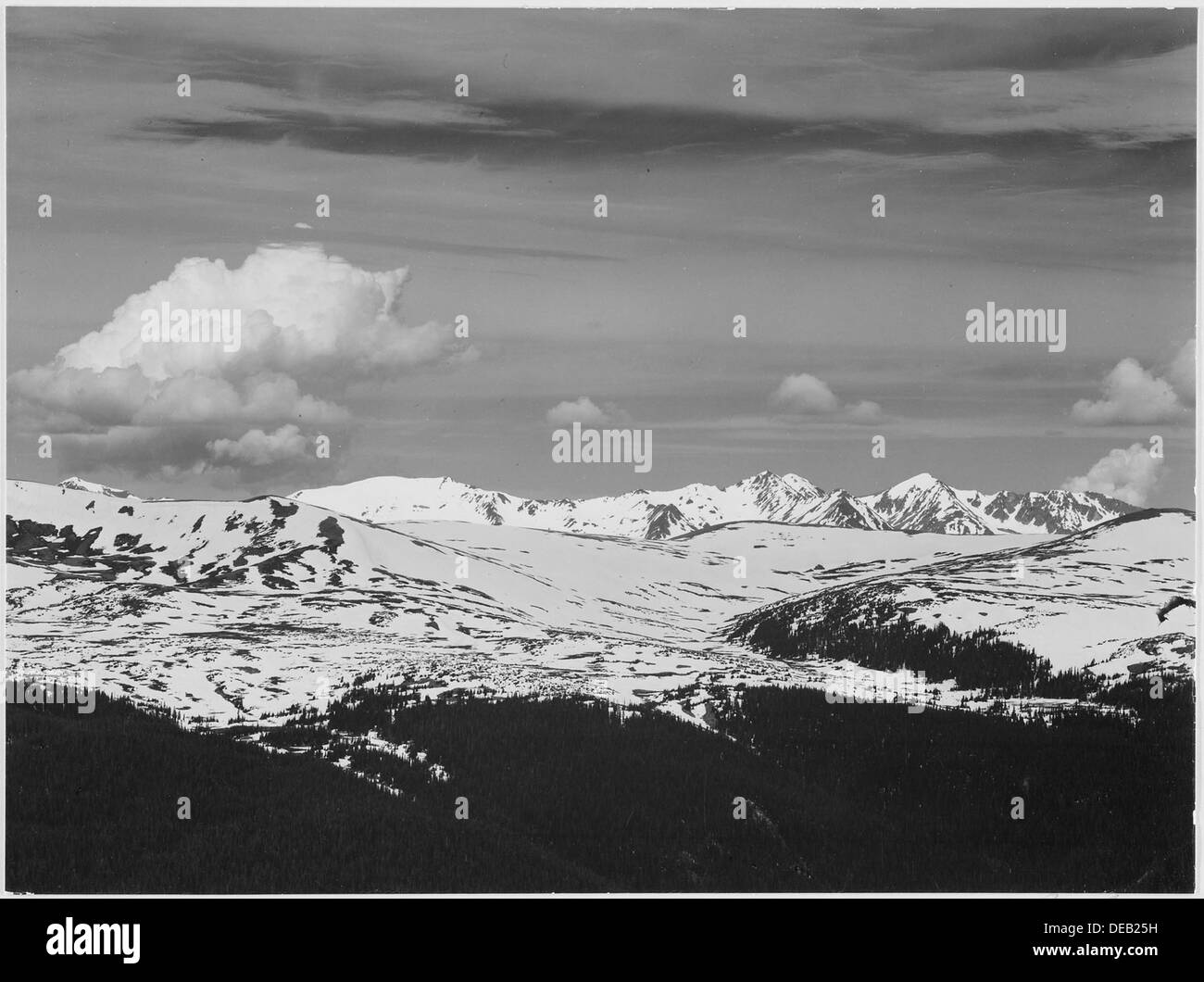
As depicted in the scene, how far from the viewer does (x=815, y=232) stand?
23.3 metres

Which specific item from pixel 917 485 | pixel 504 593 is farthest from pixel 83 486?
pixel 917 485

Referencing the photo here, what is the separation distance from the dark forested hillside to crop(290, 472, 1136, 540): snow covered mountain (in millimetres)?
4289

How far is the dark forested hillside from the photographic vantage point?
21.1 m

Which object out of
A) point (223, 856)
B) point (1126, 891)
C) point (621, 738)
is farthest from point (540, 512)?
point (1126, 891)

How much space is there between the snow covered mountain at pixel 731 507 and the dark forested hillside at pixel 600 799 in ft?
14.1

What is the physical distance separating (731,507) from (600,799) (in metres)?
7.34

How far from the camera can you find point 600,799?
21.9 metres

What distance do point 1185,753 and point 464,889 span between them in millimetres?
16086

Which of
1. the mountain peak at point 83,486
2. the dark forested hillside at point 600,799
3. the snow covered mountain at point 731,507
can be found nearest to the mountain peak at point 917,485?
the snow covered mountain at point 731,507

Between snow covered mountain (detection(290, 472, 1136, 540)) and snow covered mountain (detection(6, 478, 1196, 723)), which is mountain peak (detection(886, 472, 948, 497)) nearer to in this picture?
snow covered mountain (detection(290, 472, 1136, 540))

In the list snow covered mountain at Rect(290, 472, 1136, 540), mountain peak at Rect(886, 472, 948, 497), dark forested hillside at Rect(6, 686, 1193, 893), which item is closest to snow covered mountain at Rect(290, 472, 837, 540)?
snow covered mountain at Rect(290, 472, 1136, 540)

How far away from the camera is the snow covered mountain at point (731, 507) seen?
925 inches

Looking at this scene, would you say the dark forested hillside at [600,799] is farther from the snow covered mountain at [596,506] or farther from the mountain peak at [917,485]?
the mountain peak at [917,485]
